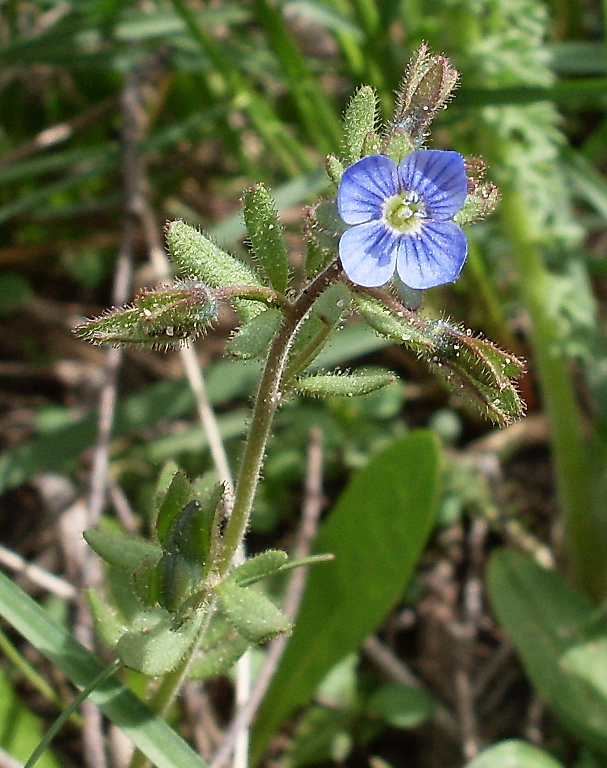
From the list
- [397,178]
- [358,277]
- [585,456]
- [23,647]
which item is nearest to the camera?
[358,277]

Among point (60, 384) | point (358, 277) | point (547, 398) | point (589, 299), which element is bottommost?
point (547, 398)

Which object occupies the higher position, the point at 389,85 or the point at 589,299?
the point at 389,85

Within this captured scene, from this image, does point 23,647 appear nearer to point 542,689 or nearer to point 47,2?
point 542,689

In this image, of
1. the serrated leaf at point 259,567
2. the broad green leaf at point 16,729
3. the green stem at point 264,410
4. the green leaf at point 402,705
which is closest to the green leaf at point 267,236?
the green stem at point 264,410

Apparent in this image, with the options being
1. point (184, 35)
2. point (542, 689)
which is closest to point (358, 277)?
point (542, 689)

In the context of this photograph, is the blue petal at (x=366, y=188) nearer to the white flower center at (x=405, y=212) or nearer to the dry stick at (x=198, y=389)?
the white flower center at (x=405, y=212)

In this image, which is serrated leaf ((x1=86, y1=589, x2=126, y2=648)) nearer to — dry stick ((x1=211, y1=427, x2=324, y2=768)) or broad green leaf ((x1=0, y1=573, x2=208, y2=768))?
broad green leaf ((x1=0, y1=573, x2=208, y2=768))

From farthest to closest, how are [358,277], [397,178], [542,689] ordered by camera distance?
[542,689], [397,178], [358,277]
